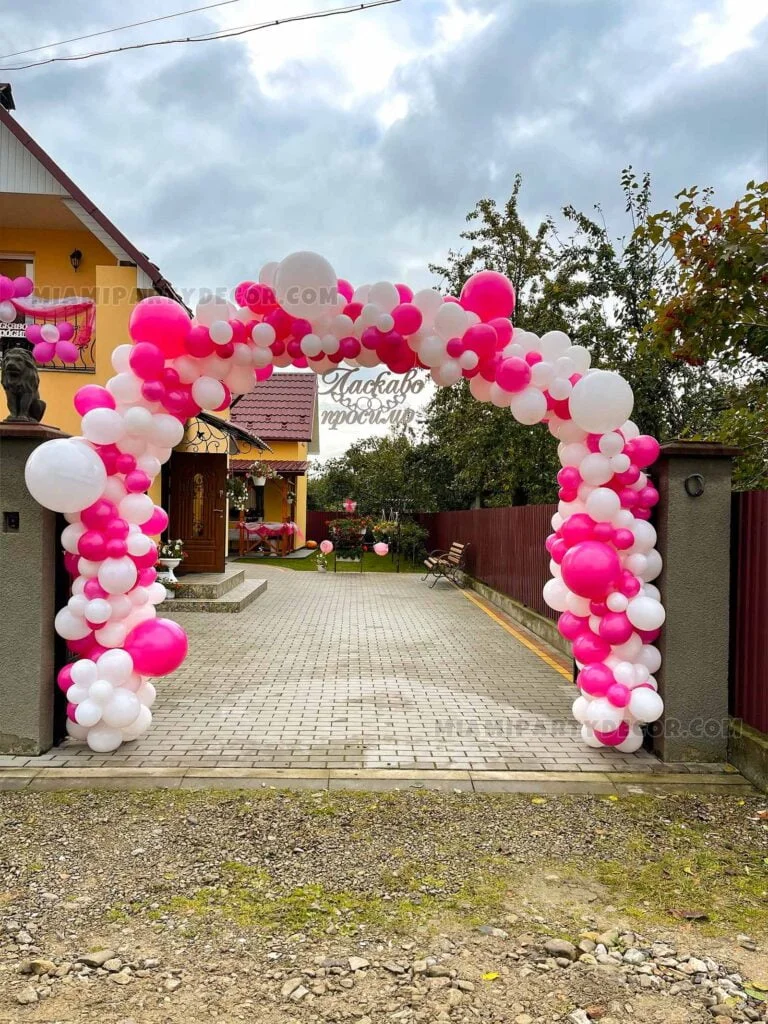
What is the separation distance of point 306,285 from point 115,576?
240 cm

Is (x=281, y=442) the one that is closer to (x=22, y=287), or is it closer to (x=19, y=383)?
(x=22, y=287)

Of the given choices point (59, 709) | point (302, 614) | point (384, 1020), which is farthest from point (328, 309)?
point (302, 614)

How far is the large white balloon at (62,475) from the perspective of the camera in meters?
4.59

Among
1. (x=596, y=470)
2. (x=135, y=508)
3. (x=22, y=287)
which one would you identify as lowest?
(x=135, y=508)

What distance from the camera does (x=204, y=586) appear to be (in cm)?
1166

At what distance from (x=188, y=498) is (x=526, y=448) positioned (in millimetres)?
6919

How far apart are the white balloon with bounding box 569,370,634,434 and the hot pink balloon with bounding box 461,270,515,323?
30.2 inches

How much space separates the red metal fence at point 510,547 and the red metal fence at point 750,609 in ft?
14.7

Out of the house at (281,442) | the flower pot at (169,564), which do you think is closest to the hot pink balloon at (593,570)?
the flower pot at (169,564)

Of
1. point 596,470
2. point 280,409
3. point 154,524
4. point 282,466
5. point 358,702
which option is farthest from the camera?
point 280,409

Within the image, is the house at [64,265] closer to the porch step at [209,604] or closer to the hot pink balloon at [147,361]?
the porch step at [209,604]

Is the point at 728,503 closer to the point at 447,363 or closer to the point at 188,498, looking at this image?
the point at 447,363

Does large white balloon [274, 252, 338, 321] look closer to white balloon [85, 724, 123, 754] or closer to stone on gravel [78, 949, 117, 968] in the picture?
white balloon [85, 724, 123, 754]

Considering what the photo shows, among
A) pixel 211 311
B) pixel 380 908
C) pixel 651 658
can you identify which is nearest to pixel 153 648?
pixel 211 311
